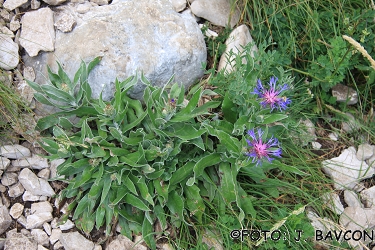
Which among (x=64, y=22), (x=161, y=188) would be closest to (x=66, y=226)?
(x=161, y=188)

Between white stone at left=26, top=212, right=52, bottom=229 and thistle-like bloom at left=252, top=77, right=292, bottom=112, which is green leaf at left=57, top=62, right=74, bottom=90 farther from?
thistle-like bloom at left=252, top=77, right=292, bottom=112

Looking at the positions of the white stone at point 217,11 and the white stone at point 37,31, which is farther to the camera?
the white stone at point 217,11

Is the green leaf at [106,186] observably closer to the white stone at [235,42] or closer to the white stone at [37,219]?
the white stone at [37,219]

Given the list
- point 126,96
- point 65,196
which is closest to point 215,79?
point 126,96

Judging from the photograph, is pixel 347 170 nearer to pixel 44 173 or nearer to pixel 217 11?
pixel 217 11

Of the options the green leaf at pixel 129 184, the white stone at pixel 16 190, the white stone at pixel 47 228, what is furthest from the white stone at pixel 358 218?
the white stone at pixel 16 190

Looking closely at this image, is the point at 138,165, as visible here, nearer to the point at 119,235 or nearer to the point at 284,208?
the point at 119,235
